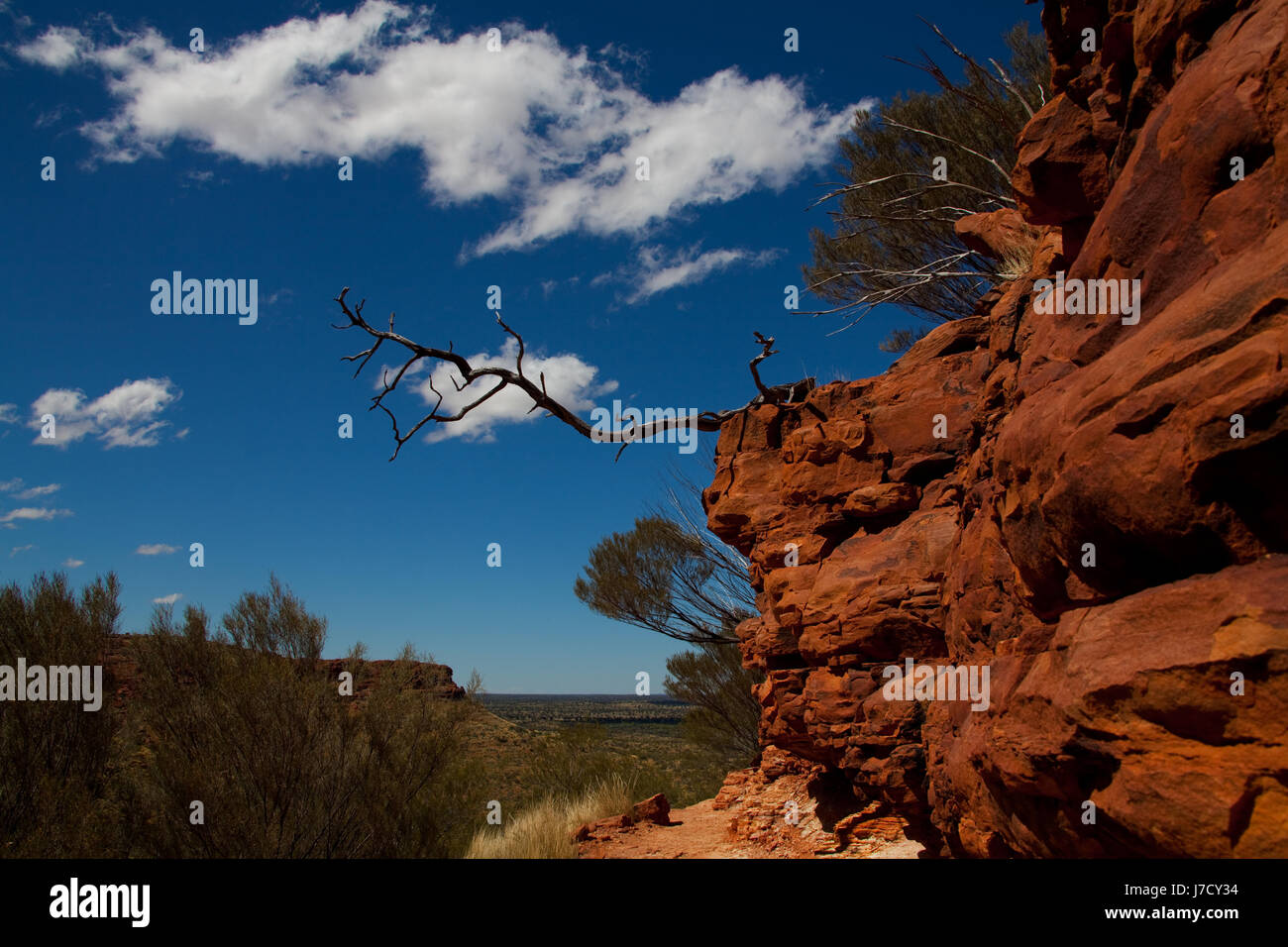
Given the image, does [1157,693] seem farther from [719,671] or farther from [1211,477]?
[719,671]

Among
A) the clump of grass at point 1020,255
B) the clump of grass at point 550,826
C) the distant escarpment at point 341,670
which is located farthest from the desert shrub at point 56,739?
the clump of grass at point 1020,255

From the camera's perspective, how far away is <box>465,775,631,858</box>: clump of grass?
11.2 m

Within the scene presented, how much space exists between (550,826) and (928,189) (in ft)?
37.0

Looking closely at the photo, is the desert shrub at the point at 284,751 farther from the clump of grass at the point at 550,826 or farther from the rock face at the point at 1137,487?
the rock face at the point at 1137,487

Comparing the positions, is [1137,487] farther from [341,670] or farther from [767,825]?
[341,670]

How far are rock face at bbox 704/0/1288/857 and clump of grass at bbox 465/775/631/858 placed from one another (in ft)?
22.5

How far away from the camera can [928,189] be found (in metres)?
12.0

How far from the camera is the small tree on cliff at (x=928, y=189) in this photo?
1223 cm

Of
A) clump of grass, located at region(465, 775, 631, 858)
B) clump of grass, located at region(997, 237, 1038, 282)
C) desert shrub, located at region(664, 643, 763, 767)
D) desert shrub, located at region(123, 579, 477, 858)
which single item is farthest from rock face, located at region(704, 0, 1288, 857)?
desert shrub, located at region(664, 643, 763, 767)

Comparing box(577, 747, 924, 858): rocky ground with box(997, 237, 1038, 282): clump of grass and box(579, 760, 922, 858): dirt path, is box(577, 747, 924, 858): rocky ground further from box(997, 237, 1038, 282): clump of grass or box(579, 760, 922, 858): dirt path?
box(997, 237, 1038, 282): clump of grass

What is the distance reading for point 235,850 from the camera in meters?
9.51
